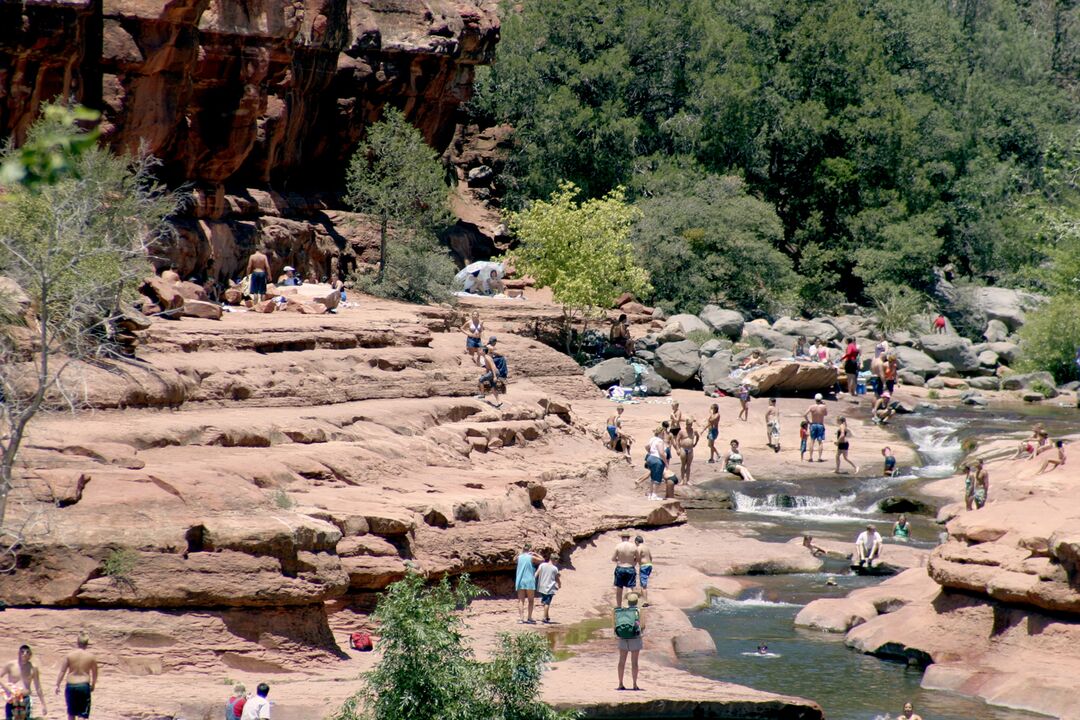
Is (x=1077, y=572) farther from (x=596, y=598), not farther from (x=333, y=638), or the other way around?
(x=333, y=638)

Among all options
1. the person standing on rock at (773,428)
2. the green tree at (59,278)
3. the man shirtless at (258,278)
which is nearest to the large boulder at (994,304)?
the person standing on rock at (773,428)

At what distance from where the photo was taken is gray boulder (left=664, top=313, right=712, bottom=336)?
4606 centimetres

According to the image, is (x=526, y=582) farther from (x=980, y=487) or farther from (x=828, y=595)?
(x=980, y=487)

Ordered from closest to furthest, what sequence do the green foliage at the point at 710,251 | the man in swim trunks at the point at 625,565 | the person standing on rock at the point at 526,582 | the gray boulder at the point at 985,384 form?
A: 1. the person standing on rock at the point at 526,582
2. the man in swim trunks at the point at 625,565
3. the gray boulder at the point at 985,384
4. the green foliage at the point at 710,251

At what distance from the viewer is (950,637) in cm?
1859

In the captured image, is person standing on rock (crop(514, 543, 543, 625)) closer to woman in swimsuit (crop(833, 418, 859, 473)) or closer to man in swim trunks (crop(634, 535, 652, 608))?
man in swim trunks (crop(634, 535, 652, 608))

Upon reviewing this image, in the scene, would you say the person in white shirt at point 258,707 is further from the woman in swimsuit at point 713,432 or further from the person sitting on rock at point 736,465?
the woman in swimsuit at point 713,432

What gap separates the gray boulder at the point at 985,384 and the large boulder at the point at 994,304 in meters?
9.63

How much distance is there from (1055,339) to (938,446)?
11599 mm

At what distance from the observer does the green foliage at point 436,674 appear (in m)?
12.1

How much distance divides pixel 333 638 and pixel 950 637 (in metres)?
8.69

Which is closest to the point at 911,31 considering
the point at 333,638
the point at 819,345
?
the point at 819,345

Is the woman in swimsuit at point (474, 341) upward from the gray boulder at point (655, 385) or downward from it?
upward

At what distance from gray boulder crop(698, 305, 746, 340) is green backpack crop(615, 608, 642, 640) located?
1250 inches
